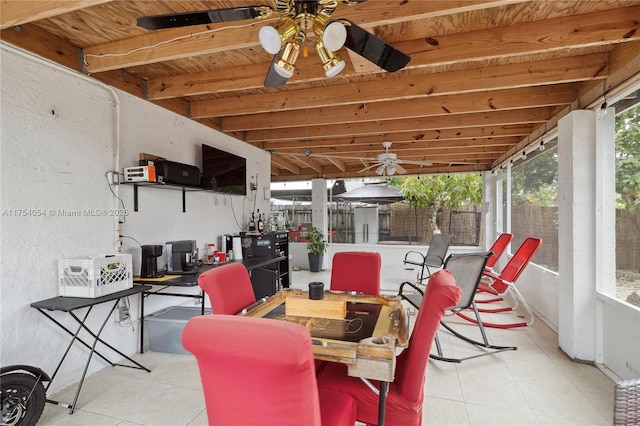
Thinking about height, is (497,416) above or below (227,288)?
below

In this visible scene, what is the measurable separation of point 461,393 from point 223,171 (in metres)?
3.65

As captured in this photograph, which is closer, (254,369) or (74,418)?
(254,369)

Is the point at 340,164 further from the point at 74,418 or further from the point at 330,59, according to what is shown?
the point at 74,418

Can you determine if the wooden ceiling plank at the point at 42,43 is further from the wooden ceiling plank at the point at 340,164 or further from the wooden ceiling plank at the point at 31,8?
the wooden ceiling plank at the point at 340,164

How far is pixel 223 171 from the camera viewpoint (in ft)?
14.3

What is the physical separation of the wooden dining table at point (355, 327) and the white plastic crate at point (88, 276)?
51.5 inches

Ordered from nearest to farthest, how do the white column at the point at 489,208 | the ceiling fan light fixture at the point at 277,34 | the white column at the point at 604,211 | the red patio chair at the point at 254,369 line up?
the red patio chair at the point at 254,369, the ceiling fan light fixture at the point at 277,34, the white column at the point at 604,211, the white column at the point at 489,208

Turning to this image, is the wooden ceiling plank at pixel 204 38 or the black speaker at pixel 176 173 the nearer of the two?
the wooden ceiling plank at pixel 204 38

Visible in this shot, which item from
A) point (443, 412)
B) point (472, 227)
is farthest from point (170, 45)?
point (472, 227)

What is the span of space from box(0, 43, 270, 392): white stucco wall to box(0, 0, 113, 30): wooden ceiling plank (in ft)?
2.71

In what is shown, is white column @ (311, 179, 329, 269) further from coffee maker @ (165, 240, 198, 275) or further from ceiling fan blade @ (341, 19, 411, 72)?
ceiling fan blade @ (341, 19, 411, 72)

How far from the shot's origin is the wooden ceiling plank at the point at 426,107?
11.3 ft

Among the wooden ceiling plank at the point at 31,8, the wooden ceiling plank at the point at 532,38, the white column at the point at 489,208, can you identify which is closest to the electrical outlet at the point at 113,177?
the wooden ceiling plank at the point at 31,8

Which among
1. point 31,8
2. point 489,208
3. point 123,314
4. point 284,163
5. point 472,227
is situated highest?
point 284,163
